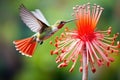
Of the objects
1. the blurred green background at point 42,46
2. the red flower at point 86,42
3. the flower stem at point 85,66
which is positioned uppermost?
the red flower at point 86,42

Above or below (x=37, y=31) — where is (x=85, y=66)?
below

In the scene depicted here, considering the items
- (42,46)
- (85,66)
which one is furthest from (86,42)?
(42,46)

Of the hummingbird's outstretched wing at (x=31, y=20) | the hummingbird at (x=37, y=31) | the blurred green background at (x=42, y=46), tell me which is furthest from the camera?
the blurred green background at (x=42, y=46)

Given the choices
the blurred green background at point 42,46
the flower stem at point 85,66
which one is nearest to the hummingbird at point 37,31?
the flower stem at point 85,66

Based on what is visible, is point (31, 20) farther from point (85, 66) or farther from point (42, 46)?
point (42, 46)

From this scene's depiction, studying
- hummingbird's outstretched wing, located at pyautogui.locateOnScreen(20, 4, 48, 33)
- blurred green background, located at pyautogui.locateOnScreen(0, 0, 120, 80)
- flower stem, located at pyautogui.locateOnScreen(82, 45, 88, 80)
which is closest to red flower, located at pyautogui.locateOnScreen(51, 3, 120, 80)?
flower stem, located at pyautogui.locateOnScreen(82, 45, 88, 80)

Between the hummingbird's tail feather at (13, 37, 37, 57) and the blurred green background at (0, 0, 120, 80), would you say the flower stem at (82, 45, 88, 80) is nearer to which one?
the hummingbird's tail feather at (13, 37, 37, 57)

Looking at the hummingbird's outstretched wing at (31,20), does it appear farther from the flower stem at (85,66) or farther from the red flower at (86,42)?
the flower stem at (85,66)
